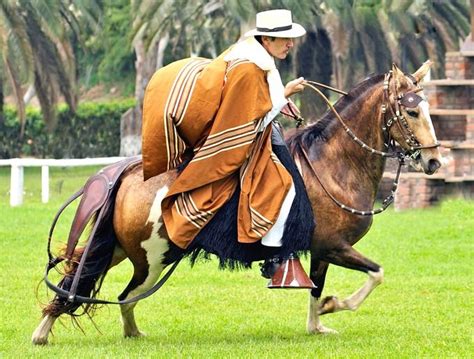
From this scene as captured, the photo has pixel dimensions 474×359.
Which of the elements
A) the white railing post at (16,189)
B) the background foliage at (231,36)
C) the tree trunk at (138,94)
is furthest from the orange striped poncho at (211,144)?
the tree trunk at (138,94)

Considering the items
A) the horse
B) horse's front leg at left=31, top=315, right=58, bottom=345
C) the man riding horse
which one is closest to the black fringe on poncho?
the man riding horse

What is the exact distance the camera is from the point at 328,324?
10.8 metres

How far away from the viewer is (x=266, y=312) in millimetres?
11469

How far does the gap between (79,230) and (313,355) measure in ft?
6.26

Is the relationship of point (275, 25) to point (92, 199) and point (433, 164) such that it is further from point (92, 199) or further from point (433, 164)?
point (92, 199)

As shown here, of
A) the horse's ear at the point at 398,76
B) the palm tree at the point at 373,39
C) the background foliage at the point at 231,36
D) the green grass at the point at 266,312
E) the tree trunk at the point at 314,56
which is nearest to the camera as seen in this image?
the green grass at the point at 266,312

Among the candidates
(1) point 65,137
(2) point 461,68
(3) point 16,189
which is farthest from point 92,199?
(1) point 65,137

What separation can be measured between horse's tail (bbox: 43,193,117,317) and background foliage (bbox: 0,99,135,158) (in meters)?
33.5

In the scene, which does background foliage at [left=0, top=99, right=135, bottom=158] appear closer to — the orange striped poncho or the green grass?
the green grass

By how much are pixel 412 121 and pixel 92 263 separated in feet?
8.18

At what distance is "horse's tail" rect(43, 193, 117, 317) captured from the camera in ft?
31.1

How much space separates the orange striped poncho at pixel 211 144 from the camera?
920cm

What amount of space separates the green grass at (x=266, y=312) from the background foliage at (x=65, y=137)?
2650 centimetres

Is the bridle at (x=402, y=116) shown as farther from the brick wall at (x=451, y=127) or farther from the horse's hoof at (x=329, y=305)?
the brick wall at (x=451, y=127)
